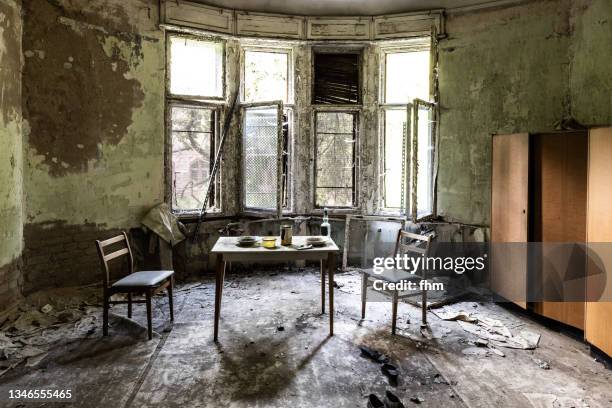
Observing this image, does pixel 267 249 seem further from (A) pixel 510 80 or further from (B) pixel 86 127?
(A) pixel 510 80

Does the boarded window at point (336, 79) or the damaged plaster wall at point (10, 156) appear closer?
the damaged plaster wall at point (10, 156)

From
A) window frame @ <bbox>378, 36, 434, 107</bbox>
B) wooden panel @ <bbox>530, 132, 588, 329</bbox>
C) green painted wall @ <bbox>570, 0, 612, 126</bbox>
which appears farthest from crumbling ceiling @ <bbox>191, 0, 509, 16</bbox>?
wooden panel @ <bbox>530, 132, 588, 329</bbox>

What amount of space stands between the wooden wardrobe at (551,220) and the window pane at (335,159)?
195 centimetres

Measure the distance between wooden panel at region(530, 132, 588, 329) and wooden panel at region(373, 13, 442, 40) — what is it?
7.09 feet

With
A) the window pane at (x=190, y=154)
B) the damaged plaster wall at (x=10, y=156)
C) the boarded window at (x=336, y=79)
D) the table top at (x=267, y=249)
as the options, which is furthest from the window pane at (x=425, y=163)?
the damaged plaster wall at (x=10, y=156)

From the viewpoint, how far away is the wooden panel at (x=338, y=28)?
5691 mm

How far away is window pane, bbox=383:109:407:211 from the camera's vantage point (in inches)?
226

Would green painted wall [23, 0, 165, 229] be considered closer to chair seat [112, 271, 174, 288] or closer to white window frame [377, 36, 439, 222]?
chair seat [112, 271, 174, 288]

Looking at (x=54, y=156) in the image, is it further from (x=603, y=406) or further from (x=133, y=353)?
(x=603, y=406)

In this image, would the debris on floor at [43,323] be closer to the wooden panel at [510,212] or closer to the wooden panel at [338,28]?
the wooden panel at [510,212]

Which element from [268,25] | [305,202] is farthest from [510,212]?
[268,25]

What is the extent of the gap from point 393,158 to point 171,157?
110 inches

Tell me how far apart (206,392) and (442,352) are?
70.0 inches

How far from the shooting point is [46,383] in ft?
9.34
